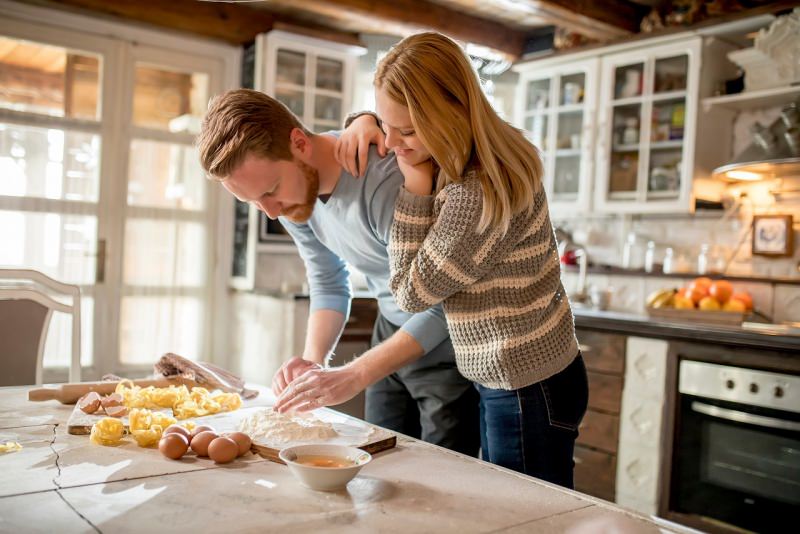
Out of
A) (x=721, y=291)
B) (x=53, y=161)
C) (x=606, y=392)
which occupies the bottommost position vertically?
(x=606, y=392)

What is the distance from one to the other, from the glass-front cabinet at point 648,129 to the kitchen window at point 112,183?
232cm

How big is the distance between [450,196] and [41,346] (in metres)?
Result: 1.53

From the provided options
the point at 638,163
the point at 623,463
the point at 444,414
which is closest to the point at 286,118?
the point at 444,414

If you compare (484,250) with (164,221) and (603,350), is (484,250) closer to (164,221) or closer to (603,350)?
(603,350)

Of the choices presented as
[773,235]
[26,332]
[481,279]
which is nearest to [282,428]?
[481,279]

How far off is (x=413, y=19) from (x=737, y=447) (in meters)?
2.90

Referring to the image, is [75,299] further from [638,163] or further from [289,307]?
[638,163]

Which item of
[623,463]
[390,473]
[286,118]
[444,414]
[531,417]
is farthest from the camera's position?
[623,463]

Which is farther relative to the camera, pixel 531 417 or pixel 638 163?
pixel 638 163

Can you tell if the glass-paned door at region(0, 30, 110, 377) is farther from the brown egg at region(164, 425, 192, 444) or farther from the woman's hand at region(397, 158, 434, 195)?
the woman's hand at region(397, 158, 434, 195)

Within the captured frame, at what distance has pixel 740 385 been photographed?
9.25 feet

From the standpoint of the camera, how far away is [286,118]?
5.06 ft

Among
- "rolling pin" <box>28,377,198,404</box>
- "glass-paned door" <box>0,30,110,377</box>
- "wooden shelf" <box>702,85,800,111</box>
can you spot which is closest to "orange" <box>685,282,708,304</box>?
"wooden shelf" <box>702,85,800,111</box>

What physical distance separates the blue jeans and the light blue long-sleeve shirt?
206 mm
